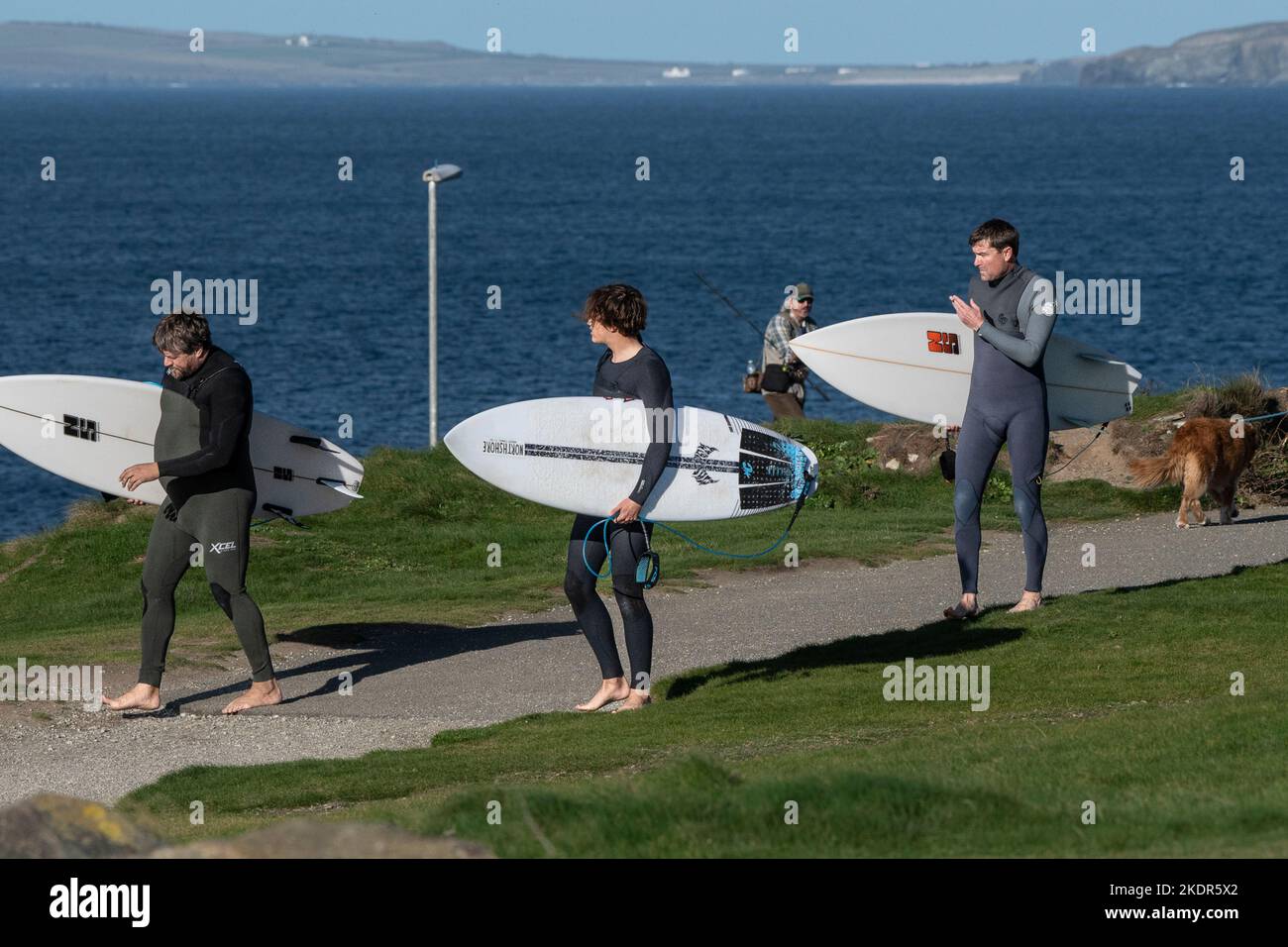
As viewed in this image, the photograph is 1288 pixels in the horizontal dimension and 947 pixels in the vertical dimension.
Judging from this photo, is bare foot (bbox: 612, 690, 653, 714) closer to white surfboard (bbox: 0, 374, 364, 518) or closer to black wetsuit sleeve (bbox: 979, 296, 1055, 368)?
white surfboard (bbox: 0, 374, 364, 518)

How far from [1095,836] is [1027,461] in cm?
553

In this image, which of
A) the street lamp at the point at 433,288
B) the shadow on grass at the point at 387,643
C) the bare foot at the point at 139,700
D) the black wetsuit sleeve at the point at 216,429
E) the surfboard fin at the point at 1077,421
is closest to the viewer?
the black wetsuit sleeve at the point at 216,429

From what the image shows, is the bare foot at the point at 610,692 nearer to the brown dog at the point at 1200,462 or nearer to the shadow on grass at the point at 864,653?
the shadow on grass at the point at 864,653

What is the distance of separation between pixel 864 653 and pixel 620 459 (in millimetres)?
2414

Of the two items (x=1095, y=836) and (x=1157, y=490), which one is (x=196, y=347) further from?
(x=1157, y=490)

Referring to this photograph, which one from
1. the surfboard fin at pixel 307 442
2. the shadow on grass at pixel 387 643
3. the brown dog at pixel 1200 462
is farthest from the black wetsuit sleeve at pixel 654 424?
the brown dog at pixel 1200 462

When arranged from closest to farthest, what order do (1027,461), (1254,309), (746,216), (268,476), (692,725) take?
(692,725) → (1027,461) → (268,476) → (1254,309) → (746,216)

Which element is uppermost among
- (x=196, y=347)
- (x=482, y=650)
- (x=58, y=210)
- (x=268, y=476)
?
(x=58, y=210)

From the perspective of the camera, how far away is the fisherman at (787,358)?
18219mm

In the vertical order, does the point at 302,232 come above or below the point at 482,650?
above

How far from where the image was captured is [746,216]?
326 ft

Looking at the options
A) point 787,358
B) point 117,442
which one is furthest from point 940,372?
point 787,358
